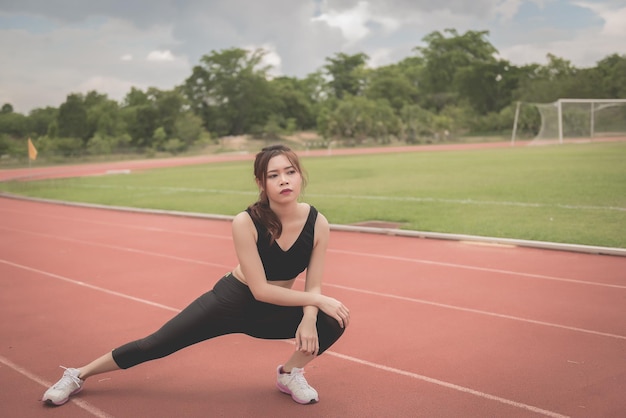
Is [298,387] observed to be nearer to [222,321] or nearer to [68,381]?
[222,321]

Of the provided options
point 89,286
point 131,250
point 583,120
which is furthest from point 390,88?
point 89,286

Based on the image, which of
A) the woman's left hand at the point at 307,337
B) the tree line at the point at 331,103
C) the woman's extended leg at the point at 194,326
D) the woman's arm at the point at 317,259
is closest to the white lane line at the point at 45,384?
the woman's extended leg at the point at 194,326

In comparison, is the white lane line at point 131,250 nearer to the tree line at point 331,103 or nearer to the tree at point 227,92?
the tree line at point 331,103

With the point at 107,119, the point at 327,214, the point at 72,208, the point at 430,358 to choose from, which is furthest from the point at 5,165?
the point at 430,358

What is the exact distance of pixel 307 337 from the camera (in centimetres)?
354

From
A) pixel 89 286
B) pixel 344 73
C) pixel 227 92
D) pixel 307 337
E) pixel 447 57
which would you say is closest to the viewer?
pixel 307 337

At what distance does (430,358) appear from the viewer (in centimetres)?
488

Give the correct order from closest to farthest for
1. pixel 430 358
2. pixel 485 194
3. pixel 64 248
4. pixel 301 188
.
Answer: pixel 301 188 → pixel 430 358 → pixel 64 248 → pixel 485 194

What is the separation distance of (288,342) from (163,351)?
5.72ft

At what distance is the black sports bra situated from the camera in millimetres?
3680

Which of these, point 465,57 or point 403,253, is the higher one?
point 465,57

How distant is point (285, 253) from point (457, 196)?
12817 millimetres

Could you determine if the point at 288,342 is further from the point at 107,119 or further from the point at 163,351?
the point at 107,119

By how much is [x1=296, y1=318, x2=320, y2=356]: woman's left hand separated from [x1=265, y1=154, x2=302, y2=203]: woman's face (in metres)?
0.69
